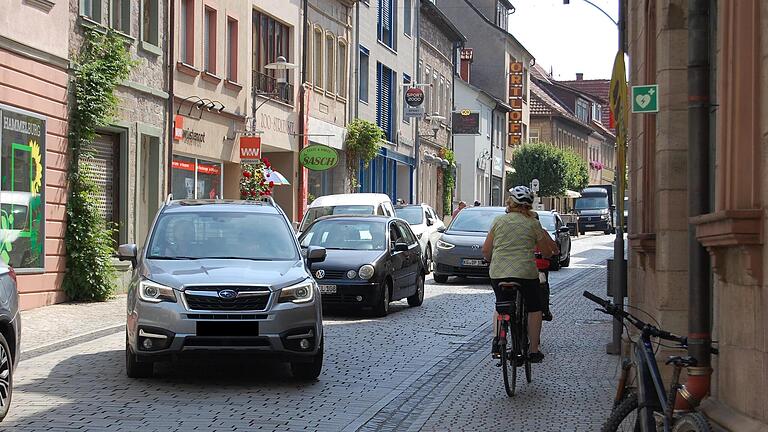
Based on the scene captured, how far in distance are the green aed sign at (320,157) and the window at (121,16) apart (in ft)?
34.3

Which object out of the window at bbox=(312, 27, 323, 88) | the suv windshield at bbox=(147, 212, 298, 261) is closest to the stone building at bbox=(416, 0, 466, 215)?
the window at bbox=(312, 27, 323, 88)

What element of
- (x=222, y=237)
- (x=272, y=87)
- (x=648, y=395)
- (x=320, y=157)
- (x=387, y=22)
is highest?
(x=387, y=22)

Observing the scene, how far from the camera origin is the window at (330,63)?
3838 centimetres

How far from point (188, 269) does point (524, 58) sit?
6986 cm

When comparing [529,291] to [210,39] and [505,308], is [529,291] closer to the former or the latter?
[505,308]

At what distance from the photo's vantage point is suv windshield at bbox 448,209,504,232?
27.7 meters

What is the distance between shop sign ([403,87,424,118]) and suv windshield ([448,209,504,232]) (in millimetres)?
18337

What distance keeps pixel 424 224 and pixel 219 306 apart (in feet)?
69.6

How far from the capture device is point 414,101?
153ft

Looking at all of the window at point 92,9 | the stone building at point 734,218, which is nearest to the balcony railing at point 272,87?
the window at point 92,9

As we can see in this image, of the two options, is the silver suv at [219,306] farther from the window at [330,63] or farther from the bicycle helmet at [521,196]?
the window at [330,63]

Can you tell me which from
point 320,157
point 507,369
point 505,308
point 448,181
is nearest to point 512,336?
point 505,308

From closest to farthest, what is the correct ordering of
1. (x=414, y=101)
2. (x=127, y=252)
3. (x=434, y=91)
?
(x=127, y=252)
(x=414, y=101)
(x=434, y=91)

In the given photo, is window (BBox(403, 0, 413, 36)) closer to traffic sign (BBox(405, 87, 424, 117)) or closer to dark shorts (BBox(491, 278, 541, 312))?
traffic sign (BBox(405, 87, 424, 117))
